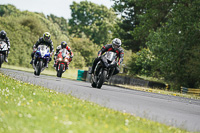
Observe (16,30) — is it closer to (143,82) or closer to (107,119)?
(143,82)

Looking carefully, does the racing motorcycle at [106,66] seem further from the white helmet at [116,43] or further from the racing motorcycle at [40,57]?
the racing motorcycle at [40,57]

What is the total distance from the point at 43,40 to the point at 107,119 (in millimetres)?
12416

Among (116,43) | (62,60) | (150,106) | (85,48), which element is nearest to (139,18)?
(85,48)

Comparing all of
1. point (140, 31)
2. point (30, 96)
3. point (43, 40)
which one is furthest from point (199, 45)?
point (30, 96)

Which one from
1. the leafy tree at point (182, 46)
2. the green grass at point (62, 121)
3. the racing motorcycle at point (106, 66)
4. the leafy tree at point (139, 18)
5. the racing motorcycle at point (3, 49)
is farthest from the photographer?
the leafy tree at point (139, 18)

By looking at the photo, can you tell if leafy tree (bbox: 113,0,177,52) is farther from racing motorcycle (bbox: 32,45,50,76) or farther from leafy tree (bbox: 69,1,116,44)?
leafy tree (bbox: 69,1,116,44)

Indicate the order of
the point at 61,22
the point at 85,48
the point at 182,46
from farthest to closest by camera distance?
the point at 61,22
the point at 85,48
the point at 182,46

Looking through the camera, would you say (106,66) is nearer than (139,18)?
Yes

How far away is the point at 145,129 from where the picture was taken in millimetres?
6207

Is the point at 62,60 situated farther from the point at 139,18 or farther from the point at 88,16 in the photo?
the point at 88,16

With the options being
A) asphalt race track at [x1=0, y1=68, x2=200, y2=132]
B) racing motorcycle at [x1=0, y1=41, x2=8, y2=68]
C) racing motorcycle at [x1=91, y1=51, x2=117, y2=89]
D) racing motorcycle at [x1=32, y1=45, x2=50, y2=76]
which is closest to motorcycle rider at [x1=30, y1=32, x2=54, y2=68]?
racing motorcycle at [x1=32, y1=45, x2=50, y2=76]

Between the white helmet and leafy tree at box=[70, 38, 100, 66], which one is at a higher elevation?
leafy tree at box=[70, 38, 100, 66]

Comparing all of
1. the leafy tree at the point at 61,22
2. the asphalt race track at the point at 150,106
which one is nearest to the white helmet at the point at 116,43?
the asphalt race track at the point at 150,106

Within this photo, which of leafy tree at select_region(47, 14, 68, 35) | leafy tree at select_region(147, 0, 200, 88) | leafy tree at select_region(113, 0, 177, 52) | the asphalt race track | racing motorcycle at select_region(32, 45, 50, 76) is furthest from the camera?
leafy tree at select_region(47, 14, 68, 35)
